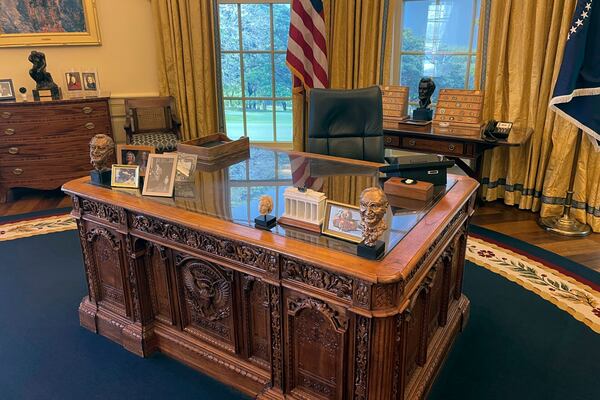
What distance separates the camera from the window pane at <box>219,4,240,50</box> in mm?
4863

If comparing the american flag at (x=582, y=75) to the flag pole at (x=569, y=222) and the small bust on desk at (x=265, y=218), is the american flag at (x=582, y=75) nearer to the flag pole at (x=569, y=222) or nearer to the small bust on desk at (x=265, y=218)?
the flag pole at (x=569, y=222)

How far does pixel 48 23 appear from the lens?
4.62 m

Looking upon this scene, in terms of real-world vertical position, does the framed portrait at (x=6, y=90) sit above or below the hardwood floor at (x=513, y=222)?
above

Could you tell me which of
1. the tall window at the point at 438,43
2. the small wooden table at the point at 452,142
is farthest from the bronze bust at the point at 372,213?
the tall window at the point at 438,43

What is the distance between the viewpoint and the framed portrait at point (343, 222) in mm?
1693

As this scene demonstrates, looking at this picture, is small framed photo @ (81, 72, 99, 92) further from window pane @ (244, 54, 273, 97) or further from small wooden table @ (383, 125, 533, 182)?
small wooden table @ (383, 125, 533, 182)

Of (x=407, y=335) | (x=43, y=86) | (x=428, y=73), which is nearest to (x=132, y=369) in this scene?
(x=407, y=335)

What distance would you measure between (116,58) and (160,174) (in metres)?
3.23

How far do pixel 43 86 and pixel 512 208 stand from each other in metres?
4.41

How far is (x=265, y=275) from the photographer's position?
1.80 m

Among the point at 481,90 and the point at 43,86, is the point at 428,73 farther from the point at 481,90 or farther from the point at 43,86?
the point at 43,86

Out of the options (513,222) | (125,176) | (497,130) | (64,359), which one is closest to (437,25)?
(497,130)

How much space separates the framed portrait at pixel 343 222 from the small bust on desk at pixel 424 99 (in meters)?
2.61

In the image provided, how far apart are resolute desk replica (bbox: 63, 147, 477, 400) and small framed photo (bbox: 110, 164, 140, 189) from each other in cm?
6
